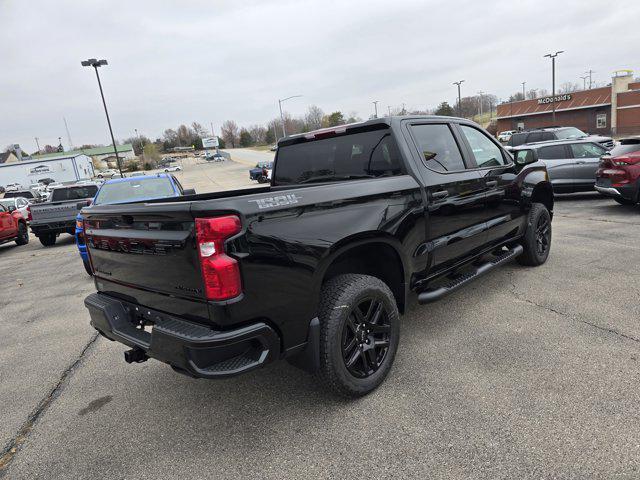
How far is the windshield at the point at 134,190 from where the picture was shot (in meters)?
8.64

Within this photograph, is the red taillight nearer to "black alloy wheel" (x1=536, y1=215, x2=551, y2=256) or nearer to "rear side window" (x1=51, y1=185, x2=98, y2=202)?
"black alloy wheel" (x1=536, y1=215, x2=551, y2=256)

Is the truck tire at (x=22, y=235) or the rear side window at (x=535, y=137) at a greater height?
the rear side window at (x=535, y=137)

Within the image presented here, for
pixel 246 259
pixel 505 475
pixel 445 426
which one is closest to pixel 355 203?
pixel 246 259

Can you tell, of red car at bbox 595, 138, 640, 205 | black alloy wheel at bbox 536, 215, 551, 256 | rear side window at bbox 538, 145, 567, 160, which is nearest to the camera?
black alloy wheel at bbox 536, 215, 551, 256

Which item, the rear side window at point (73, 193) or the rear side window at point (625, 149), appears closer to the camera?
the rear side window at point (625, 149)

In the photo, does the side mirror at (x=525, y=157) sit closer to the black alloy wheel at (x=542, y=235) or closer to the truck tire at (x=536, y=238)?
the truck tire at (x=536, y=238)

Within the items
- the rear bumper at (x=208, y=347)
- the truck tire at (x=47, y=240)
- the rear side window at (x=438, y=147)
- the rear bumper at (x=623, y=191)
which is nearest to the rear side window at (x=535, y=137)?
the rear bumper at (x=623, y=191)

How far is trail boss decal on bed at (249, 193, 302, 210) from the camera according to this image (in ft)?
8.02

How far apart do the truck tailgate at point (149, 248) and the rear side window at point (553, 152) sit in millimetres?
12124

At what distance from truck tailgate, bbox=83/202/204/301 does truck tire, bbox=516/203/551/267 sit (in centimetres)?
444

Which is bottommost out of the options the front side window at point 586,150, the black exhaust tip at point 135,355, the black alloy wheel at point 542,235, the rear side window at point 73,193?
the black alloy wheel at point 542,235

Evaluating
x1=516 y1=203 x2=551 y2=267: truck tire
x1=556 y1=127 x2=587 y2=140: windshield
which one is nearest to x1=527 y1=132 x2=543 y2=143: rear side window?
x1=556 y1=127 x2=587 y2=140: windshield

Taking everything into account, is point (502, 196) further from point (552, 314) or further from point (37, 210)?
point (37, 210)

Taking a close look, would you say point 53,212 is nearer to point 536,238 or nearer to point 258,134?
point 536,238
